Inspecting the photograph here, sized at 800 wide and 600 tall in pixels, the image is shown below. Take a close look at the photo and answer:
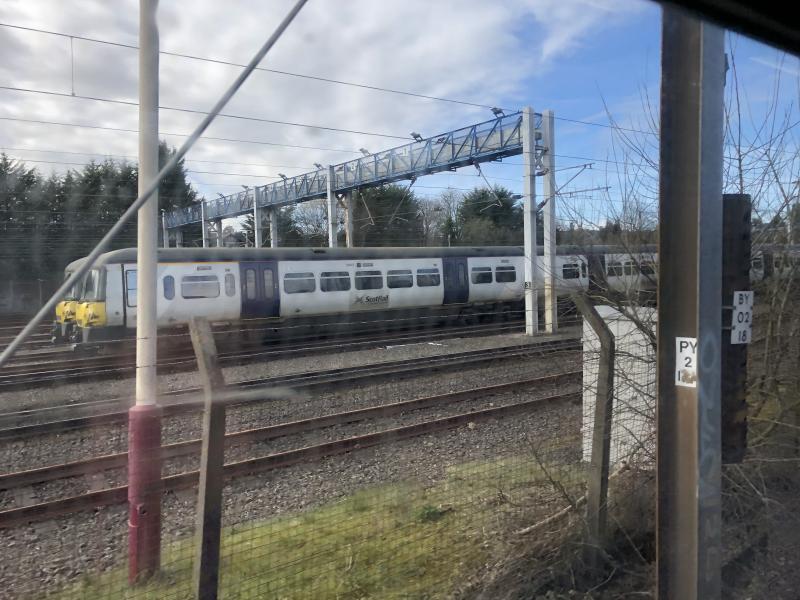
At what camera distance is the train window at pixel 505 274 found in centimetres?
2044

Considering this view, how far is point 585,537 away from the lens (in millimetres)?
3750

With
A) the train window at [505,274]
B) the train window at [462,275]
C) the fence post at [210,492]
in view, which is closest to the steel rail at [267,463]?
the fence post at [210,492]

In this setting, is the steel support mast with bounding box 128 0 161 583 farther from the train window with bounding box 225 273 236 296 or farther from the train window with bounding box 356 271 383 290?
the train window with bounding box 356 271 383 290

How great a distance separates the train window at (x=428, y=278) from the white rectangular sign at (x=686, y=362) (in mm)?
15849

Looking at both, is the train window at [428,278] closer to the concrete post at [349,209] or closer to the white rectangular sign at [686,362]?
the concrete post at [349,209]

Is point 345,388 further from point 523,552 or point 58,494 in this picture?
point 523,552

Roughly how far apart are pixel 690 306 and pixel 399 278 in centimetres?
1559

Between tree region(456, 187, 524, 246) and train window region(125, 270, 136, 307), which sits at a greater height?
tree region(456, 187, 524, 246)

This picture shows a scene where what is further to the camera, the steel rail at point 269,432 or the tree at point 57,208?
the tree at point 57,208

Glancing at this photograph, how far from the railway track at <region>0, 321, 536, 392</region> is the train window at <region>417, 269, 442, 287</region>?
2.43 metres

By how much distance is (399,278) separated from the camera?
18406mm

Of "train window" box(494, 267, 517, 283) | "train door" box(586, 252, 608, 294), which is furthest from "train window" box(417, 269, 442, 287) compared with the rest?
"train door" box(586, 252, 608, 294)

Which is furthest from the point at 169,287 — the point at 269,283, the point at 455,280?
the point at 455,280

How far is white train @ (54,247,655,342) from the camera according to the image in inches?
563
